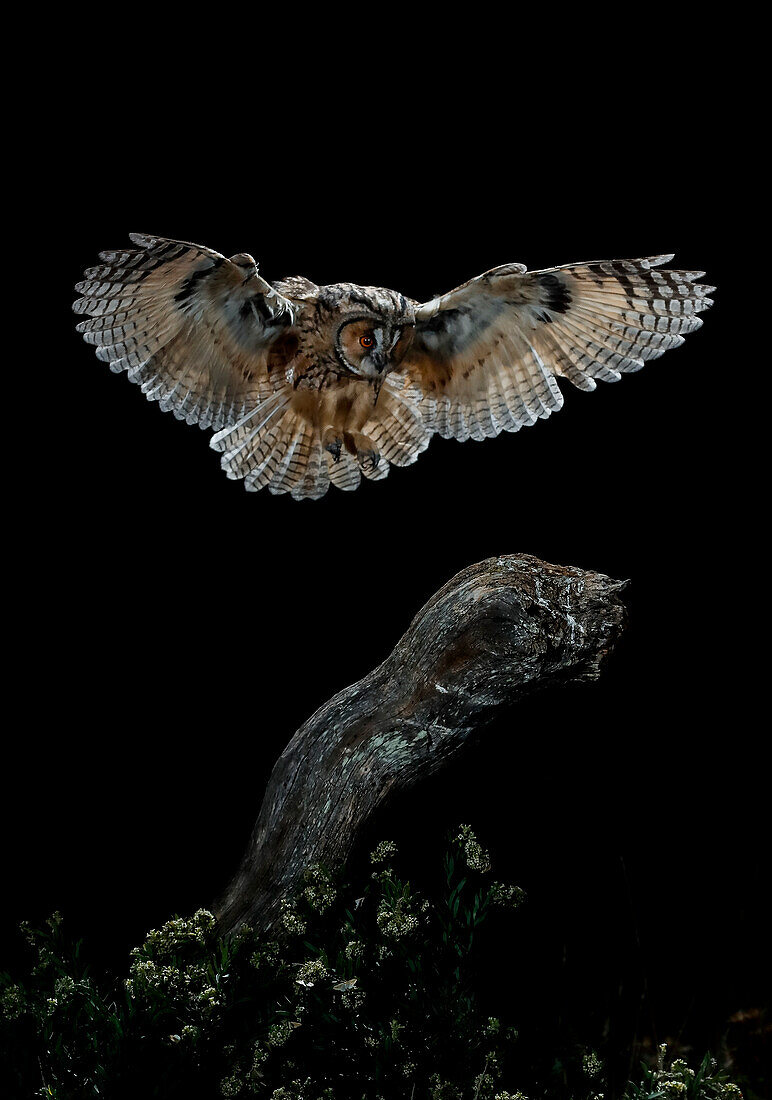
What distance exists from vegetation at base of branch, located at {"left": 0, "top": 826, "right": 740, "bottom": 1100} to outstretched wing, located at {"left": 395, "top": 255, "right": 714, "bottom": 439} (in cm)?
118

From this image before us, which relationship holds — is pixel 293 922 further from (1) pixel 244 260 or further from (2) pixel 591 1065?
(1) pixel 244 260

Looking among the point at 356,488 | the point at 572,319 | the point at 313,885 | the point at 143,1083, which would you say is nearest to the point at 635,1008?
the point at 313,885

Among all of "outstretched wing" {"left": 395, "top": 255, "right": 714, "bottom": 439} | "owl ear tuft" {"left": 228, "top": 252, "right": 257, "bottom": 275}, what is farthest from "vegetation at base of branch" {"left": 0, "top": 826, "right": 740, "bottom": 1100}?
"owl ear tuft" {"left": 228, "top": 252, "right": 257, "bottom": 275}

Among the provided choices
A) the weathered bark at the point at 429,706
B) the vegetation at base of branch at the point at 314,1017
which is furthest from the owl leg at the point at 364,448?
the vegetation at base of branch at the point at 314,1017

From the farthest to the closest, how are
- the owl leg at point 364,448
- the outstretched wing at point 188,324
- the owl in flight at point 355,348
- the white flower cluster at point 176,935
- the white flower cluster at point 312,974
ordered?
1. the owl leg at point 364,448
2. the owl in flight at point 355,348
3. the outstretched wing at point 188,324
4. the white flower cluster at point 176,935
5. the white flower cluster at point 312,974

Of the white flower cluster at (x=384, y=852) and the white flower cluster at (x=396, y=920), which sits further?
the white flower cluster at (x=384, y=852)

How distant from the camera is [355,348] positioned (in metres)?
2.61

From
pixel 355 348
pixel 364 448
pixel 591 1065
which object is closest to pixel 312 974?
pixel 591 1065

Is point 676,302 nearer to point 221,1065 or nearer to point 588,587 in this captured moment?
point 588,587

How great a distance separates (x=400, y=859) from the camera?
2619mm

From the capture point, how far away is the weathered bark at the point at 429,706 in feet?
8.36

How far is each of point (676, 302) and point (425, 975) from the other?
1.75 metres

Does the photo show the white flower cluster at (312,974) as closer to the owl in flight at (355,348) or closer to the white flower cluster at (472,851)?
the white flower cluster at (472,851)

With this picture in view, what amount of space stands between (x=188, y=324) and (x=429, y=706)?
1148 mm
